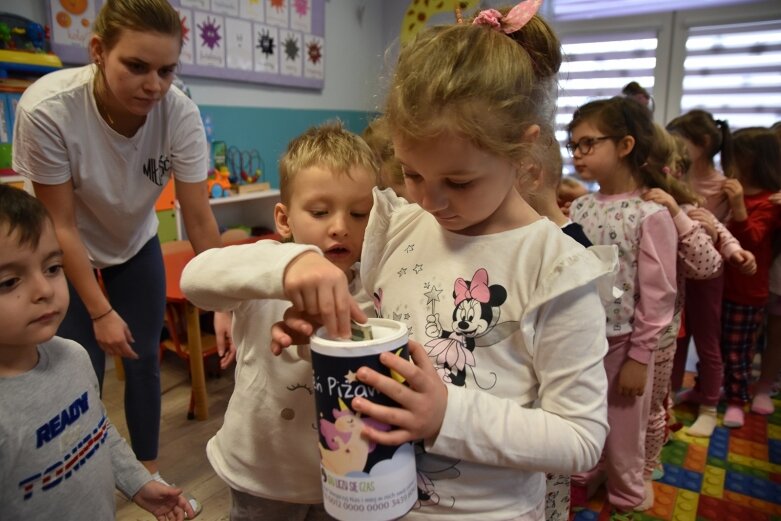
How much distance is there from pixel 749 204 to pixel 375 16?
11.2 feet

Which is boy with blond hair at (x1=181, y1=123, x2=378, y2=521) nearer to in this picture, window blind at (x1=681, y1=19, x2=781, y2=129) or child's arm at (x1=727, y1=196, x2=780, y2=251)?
child's arm at (x1=727, y1=196, x2=780, y2=251)

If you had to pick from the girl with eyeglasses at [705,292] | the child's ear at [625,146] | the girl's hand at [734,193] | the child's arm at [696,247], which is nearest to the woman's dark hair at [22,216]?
the child's ear at [625,146]

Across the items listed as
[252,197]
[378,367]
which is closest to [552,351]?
[378,367]

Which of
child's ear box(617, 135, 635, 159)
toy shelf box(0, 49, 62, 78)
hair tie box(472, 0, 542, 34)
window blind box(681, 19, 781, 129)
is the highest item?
window blind box(681, 19, 781, 129)

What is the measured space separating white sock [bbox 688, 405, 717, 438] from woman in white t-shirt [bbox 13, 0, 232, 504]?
6.93ft

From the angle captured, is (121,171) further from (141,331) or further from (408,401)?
(408,401)

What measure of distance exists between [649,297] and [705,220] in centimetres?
59

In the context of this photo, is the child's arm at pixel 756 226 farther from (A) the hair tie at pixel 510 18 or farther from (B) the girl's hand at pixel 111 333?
(B) the girl's hand at pixel 111 333

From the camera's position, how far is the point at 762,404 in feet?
8.74

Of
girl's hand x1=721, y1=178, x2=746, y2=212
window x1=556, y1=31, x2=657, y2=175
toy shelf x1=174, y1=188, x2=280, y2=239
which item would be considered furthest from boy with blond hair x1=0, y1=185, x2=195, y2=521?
window x1=556, y1=31, x2=657, y2=175

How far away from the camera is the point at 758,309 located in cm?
254

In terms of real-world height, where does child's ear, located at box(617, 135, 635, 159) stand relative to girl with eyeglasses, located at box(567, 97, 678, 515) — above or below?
above

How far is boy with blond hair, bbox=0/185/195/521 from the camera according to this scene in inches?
32.4

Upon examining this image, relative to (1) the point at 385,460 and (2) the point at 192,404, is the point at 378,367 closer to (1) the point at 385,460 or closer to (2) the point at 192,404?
(1) the point at 385,460
